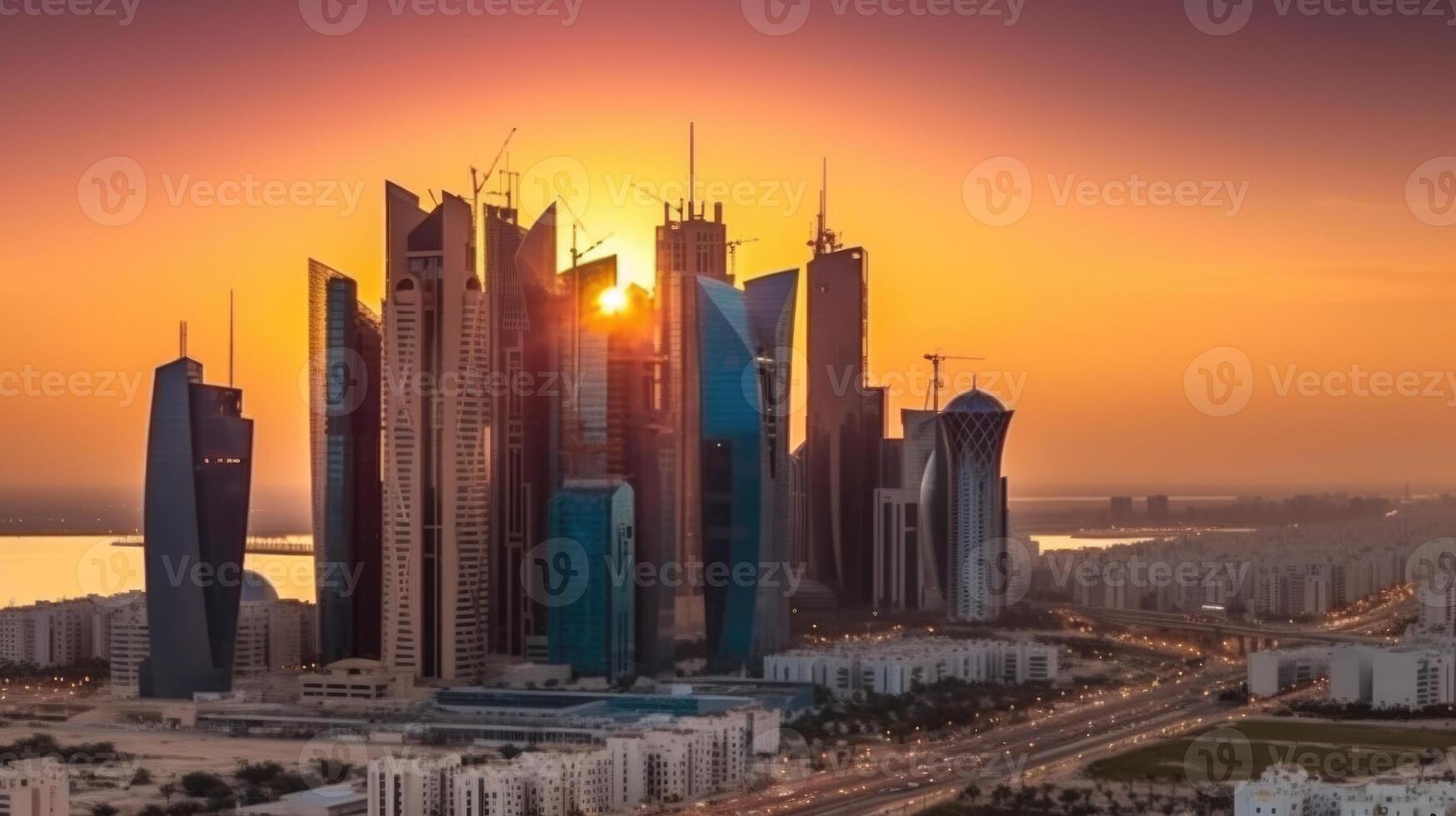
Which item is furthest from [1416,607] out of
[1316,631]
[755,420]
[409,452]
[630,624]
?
[409,452]

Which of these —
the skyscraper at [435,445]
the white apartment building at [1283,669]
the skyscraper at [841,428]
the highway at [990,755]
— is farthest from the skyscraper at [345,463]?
the skyscraper at [841,428]

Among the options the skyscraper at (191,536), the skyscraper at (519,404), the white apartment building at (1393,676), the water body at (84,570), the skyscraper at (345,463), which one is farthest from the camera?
the water body at (84,570)

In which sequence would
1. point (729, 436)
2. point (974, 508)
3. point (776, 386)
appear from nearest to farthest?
1. point (729, 436)
2. point (776, 386)
3. point (974, 508)

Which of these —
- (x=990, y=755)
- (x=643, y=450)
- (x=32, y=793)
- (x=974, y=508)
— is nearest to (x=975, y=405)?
(x=974, y=508)

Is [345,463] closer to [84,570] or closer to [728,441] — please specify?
[728,441]

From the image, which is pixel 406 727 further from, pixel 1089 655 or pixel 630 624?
pixel 1089 655

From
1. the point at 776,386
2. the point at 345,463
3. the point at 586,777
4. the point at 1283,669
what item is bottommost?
the point at 586,777

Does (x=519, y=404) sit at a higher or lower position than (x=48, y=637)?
higher

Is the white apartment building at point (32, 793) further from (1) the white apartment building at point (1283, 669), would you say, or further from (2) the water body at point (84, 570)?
(2) the water body at point (84, 570)
